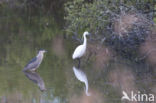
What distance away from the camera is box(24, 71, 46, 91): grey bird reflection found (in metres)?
10.4

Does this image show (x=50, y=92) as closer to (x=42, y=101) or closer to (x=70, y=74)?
(x=42, y=101)

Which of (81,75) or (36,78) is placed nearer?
(36,78)

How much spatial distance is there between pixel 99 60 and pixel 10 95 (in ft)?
14.3

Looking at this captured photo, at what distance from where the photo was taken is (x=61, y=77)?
11266mm

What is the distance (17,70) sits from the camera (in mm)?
12016

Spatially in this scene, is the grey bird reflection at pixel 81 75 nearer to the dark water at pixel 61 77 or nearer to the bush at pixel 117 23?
the dark water at pixel 61 77

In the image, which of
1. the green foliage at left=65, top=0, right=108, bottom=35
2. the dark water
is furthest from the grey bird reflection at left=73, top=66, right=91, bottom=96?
the green foliage at left=65, top=0, right=108, bottom=35

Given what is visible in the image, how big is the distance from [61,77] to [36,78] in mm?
603

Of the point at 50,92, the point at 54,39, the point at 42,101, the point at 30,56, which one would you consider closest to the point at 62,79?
the point at 50,92

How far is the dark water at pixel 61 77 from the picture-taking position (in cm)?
954

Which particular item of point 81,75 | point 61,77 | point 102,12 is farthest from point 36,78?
point 102,12

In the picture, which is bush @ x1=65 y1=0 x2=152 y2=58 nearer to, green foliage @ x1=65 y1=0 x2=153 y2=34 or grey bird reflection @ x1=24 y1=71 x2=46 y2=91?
green foliage @ x1=65 y1=0 x2=153 y2=34

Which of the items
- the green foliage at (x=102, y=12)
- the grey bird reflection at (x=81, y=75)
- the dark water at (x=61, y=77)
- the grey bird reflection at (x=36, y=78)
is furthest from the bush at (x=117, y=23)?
the grey bird reflection at (x=36, y=78)

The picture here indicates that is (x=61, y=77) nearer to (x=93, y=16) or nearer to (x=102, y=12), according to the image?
(x=102, y=12)
